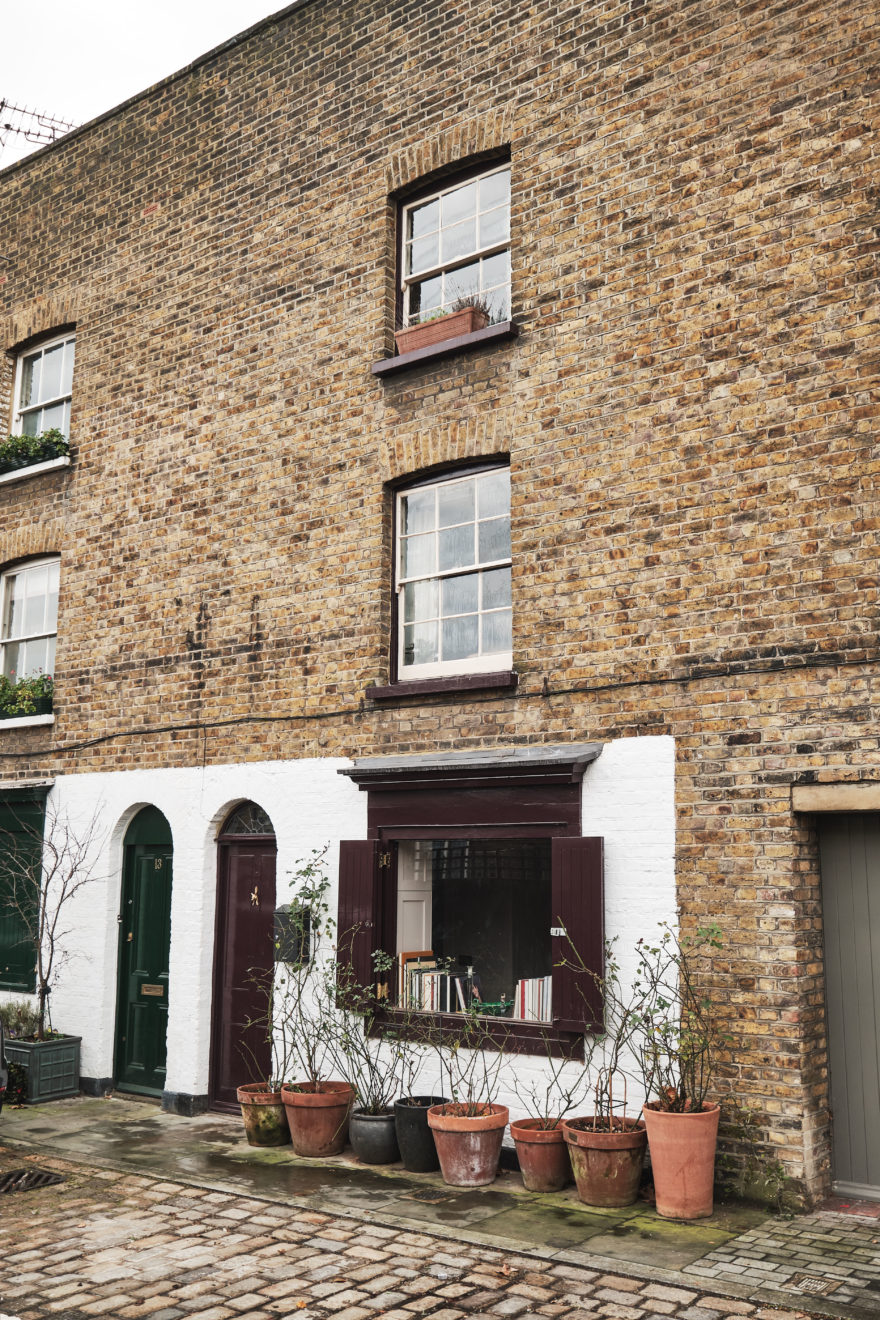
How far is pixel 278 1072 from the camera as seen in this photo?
934 cm

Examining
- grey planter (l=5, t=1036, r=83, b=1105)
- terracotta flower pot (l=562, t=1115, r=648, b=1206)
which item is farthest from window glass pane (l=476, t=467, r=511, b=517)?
grey planter (l=5, t=1036, r=83, b=1105)

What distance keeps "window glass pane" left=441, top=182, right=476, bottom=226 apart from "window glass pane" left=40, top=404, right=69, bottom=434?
17.0 ft

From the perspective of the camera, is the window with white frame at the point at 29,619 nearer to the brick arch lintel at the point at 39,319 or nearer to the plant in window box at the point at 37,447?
the plant in window box at the point at 37,447

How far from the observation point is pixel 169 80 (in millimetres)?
11703

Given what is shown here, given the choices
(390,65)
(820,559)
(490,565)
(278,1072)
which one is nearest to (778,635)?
(820,559)

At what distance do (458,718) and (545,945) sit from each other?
5.90 feet

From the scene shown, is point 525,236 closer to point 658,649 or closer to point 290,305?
point 290,305

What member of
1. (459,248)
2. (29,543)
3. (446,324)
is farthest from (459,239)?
(29,543)

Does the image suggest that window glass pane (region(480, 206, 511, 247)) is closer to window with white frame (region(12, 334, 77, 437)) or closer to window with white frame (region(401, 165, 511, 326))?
window with white frame (region(401, 165, 511, 326))

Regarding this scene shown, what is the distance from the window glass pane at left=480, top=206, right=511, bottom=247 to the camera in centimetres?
923

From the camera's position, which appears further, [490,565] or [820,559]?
[490,565]

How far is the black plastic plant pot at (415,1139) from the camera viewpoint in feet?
25.4

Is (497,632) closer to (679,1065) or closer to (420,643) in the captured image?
(420,643)

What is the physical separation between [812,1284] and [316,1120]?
3.79 meters
